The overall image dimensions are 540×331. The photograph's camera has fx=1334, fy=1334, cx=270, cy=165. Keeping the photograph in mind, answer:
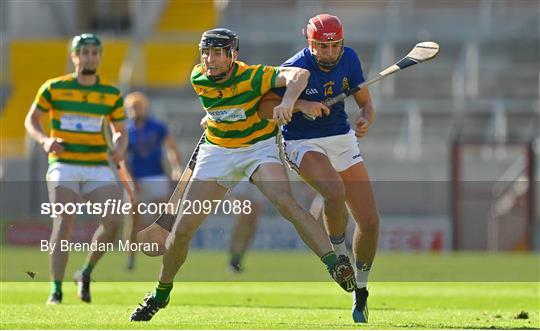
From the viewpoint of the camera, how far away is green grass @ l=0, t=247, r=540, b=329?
399 inches

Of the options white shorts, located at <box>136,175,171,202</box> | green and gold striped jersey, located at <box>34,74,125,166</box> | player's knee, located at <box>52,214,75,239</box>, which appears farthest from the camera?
white shorts, located at <box>136,175,171,202</box>

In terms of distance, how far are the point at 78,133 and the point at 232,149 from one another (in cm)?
305

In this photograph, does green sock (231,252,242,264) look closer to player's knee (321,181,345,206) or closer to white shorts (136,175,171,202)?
white shorts (136,175,171,202)

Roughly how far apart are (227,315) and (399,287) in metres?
5.08

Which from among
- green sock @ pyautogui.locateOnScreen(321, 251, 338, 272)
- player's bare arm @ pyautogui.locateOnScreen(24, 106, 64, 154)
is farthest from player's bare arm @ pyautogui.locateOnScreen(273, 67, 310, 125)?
player's bare arm @ pyautogui.locateOnScreen(24, 106, 64, 154)

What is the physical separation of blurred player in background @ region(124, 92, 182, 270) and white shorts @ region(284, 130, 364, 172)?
6.95 meters

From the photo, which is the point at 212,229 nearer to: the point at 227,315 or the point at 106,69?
the point at 106,69

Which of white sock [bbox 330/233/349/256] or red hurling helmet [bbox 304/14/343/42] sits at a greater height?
red hurling helmet [bbox 304/14/343/42]

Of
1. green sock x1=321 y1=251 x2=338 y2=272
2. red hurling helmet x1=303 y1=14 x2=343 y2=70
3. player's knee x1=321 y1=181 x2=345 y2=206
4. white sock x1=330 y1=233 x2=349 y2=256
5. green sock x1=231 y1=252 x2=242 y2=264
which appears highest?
red hurling helmet x1=303 y1=14 x2=343 y2=70

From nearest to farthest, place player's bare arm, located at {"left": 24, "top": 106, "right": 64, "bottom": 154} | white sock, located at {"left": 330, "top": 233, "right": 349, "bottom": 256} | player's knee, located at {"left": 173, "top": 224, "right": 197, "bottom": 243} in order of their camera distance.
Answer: player's knee, located at {"left": 173, "top": 224, "right": 197, "bottom": 243} → white sock, located at {"left": 330, "top": 233, "right": 349, "bottom": 256} → player's bare arm, located at {"left": 24, "top": 106, "right": 64, "bottom": 154}

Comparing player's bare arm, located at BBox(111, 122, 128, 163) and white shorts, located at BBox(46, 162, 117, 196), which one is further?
player's bare arm, located at BBox(111, 122, 128, 163)

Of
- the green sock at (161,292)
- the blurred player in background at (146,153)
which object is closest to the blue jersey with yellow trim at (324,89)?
the green sock at (161,292)

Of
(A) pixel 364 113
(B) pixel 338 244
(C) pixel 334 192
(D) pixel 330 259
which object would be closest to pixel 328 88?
(A) pixel 364 113

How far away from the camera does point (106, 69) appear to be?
1291 inches
